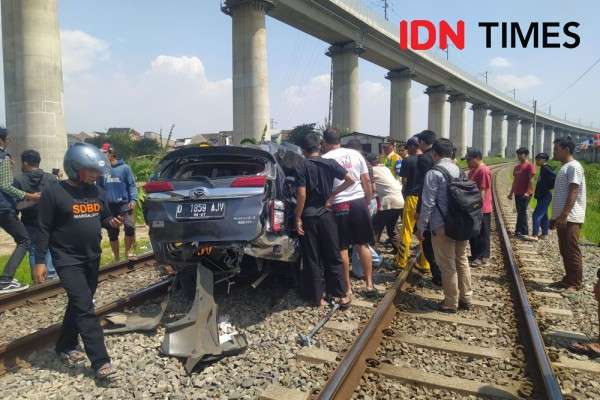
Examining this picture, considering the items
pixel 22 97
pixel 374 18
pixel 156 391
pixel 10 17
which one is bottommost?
pixel 156 391

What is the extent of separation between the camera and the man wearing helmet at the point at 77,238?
146 inches

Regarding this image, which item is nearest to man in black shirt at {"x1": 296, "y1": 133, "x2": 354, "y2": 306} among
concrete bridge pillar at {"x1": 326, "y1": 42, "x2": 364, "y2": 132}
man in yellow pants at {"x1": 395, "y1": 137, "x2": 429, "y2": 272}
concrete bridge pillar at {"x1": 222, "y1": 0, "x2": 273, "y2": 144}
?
man in yellow pants at {"x1": 395, "y1": 137, "x2": 429, "y2": 272}

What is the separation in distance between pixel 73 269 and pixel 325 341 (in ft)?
7.69

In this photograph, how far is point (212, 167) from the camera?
561 centimetres

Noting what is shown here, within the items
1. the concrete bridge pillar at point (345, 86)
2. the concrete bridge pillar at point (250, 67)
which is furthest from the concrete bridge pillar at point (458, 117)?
the concrete bridge pillar at point (250, 67)

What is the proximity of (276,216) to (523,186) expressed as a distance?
7068 millimetres

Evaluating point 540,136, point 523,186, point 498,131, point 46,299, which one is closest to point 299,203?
point 46,299

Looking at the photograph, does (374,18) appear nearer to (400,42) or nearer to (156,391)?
(400,42)

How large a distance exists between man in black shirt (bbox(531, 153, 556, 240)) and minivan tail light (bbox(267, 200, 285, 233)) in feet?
21.2

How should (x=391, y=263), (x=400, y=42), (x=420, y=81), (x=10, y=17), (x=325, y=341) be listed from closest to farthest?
(x=325, y=341)
(x=391, y=263)
(x=10, y=17)
(x=400, y=42)
(x=420, y=81)

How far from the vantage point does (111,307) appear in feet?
17.0

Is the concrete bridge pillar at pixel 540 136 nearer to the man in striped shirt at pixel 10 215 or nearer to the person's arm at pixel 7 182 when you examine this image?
the man in striped shirt at pixel 10 215

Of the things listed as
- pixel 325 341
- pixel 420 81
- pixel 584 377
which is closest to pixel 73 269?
pixel 325 341

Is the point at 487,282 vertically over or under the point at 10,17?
under
